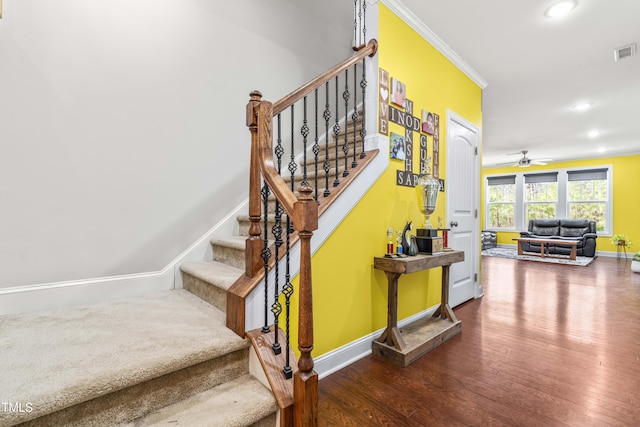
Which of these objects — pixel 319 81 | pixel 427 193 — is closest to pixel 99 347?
pixel 319 81

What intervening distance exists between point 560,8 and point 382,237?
7.99 feet

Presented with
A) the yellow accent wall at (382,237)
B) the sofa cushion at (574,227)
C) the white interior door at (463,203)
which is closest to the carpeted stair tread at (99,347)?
the yellow accent wall at (382,237)

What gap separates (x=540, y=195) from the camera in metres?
9.30

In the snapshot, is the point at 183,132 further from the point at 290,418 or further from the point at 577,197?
the point at 577,197

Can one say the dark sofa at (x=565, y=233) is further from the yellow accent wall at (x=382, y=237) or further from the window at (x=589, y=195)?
the yellow accent wall at (x=382, y=237)

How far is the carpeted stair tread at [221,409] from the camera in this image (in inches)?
45.3

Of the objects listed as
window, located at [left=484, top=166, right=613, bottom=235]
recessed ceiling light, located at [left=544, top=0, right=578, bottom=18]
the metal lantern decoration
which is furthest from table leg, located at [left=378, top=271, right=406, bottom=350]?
window, located at [left=484, top=166, right=613, bottom=235]

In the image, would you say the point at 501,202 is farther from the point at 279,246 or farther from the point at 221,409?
the point at 221,409

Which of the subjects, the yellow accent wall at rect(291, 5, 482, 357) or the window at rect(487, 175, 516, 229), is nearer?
the yellow accent wall at rect(291, 5, 482, 357)

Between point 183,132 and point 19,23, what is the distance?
104 cm

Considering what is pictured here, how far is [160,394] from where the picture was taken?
1238mm

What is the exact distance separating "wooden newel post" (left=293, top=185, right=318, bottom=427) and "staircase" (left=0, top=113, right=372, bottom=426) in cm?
11

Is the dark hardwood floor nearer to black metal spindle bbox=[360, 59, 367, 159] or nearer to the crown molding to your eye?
black metal spindle bbox=[360, 59, 367, 159]

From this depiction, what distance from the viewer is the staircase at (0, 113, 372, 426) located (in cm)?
104
